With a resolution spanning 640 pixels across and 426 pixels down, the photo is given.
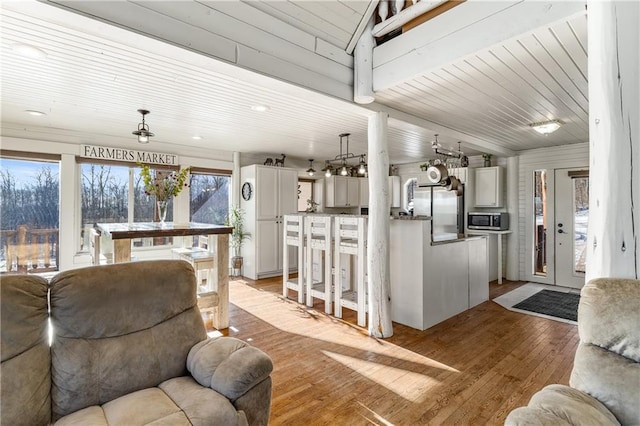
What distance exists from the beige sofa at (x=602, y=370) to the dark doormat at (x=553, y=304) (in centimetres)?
312

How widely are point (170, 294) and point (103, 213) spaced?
425cm

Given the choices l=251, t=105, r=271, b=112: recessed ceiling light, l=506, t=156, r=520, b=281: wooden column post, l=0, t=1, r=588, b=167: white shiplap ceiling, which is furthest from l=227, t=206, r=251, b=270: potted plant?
l=506, t=156, r=520, b=281: wooden column post

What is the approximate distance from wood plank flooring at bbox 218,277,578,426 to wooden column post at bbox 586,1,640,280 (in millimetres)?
1250

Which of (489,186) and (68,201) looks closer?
(68,201)

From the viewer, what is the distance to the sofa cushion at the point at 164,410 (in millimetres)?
1301

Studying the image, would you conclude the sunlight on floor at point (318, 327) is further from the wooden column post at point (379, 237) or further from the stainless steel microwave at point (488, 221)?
the stainless steel microwave at point (488, 221)

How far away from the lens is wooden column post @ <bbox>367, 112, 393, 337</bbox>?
10.8ft

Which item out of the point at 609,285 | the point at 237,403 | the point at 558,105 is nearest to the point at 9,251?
the point at 237,403

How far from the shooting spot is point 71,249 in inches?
186

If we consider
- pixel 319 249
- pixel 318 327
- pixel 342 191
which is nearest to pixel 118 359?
pixel 318 327

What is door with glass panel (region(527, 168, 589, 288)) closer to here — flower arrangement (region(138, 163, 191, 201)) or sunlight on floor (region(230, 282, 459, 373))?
sunlight on floor (region(230, 282, 459, 373))

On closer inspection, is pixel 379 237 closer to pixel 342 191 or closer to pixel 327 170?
pixel 327 170

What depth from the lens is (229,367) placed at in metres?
1.52

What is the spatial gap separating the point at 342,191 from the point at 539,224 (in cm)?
398
